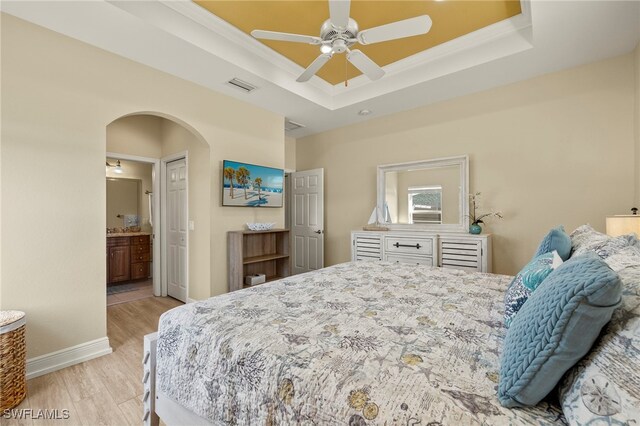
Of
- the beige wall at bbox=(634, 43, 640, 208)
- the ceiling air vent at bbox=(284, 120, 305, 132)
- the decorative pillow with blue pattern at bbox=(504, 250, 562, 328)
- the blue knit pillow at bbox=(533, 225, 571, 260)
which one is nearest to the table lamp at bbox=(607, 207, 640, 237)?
the blue knit pillow at bbox=(533, 225, 571, 260)

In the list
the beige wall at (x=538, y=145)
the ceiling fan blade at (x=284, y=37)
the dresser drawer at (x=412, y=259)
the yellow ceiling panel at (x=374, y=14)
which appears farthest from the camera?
the dresser drawer at (x=412, y=259)

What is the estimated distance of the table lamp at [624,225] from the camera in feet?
6.54

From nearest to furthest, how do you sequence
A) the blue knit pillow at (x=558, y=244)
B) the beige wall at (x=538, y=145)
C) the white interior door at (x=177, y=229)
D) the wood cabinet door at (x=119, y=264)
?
the blue knit pillow at (x=558, y=244) → the beige wall at (x=538, y=145) → the white interior door at (x=177, y=229) → the wood cabinet door at (x=119, y=264)

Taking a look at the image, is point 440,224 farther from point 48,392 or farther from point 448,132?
point 48,392

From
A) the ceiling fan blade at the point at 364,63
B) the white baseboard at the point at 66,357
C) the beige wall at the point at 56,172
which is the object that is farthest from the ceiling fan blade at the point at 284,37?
the white baseboard at the point at 66,357

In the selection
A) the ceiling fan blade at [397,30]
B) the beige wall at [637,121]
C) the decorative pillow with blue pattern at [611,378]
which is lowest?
the decorative pillow with blue pattern at [611,378]

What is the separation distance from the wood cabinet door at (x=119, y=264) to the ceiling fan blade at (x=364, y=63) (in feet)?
15.9

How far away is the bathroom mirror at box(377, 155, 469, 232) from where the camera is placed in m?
3.76

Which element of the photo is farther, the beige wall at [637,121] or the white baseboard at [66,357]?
the beige wall at [637,121]

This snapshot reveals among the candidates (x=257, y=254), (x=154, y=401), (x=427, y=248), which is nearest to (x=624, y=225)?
(x=427, y=248)

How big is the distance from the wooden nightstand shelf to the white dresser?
1080 millimetres

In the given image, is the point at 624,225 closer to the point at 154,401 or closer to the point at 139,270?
the point at 154,401

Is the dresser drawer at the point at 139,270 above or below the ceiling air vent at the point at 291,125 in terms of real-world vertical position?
below

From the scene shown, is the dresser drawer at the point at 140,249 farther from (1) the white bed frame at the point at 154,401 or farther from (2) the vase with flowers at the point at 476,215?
(2) the vase with flowers at the point at 476,215
